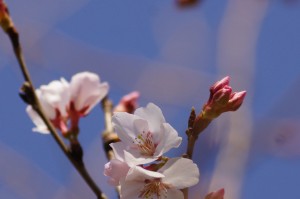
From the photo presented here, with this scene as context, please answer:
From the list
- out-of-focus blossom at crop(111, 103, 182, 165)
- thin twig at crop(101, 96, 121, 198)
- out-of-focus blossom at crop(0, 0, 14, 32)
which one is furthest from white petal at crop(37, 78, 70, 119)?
out-of-focus blossom at crop(111, 103, 182, 165)

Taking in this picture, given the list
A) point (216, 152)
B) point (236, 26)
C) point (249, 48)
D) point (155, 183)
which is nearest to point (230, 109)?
A: point (155, 183)

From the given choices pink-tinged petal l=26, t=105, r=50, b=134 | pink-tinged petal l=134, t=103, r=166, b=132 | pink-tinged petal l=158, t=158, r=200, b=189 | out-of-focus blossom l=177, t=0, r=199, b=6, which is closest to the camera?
pink-tinged petal l=158, t=158, r=200, b=189

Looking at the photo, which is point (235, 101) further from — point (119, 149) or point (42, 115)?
point (42, 115)

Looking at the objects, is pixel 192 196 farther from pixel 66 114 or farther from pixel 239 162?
pixel 66 114

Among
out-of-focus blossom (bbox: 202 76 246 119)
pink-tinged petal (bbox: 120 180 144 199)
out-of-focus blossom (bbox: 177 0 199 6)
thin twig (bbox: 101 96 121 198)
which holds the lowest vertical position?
pink-tinged petal (bbox: 120 180 144 199)

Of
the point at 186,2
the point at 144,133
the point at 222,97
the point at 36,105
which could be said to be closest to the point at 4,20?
the point at 36,105

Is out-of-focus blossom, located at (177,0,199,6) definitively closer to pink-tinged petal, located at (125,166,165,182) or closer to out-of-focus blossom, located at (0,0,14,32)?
out-of-focus blossom, located at (0,0,14,32)
